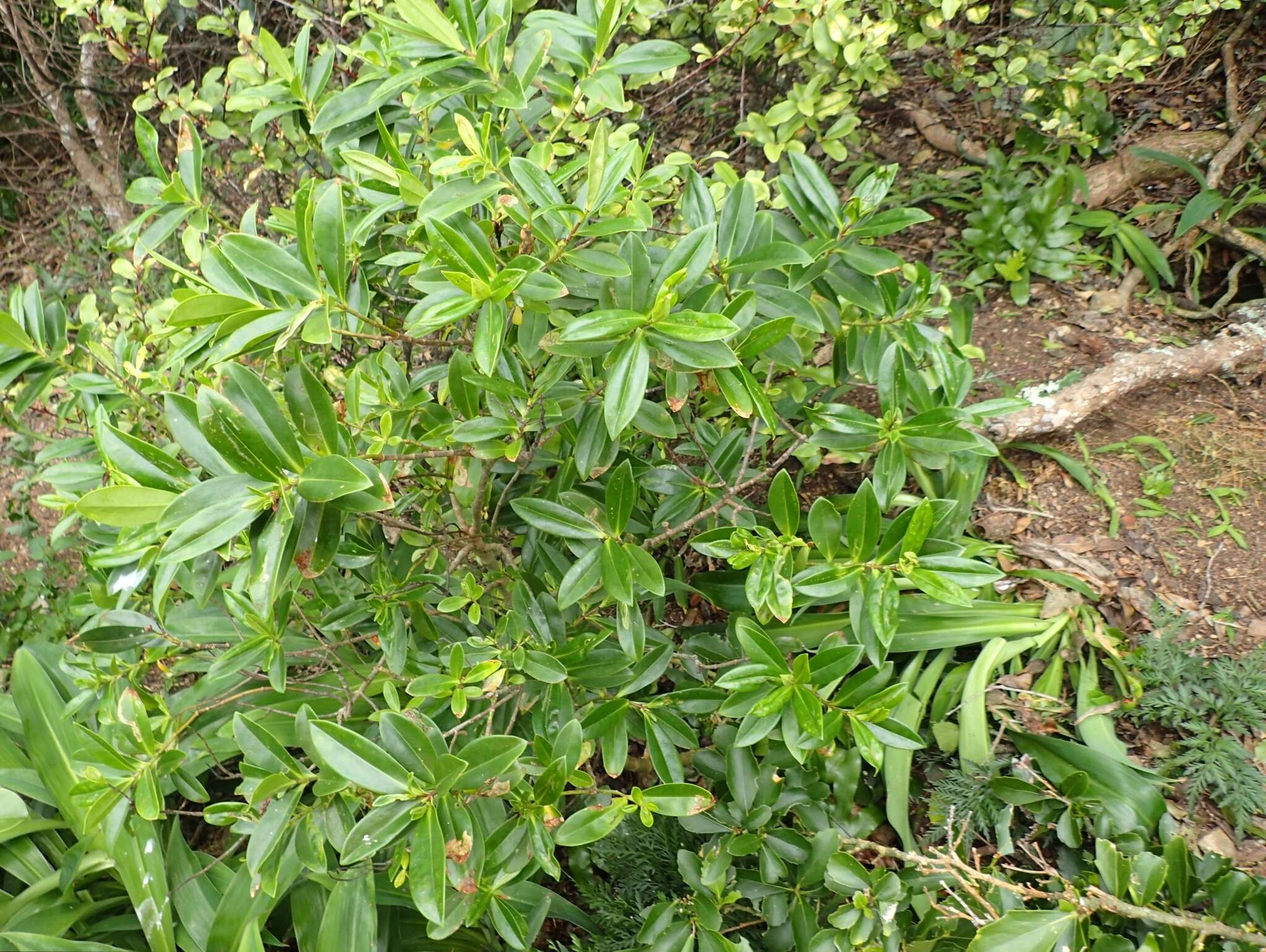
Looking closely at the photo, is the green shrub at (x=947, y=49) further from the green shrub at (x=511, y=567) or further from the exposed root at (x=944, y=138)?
the green shrub at (x=511, y=567)

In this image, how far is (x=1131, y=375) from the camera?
2.27m

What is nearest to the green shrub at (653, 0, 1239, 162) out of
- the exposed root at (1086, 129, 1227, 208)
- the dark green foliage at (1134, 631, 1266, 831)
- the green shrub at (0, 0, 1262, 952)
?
the exposed root at (1086, 129, 1227, 208)

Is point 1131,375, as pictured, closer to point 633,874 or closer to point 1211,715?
point 1211,715

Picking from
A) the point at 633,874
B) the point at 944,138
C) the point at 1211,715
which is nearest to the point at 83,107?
the point at 944,138

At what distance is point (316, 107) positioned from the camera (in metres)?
1.71

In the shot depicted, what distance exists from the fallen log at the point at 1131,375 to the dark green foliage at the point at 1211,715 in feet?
2.01

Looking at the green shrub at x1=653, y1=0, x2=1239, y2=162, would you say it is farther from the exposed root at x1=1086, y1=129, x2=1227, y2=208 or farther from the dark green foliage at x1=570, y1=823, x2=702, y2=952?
the dark green foliage at x1=570, y1=823, x2=702, y2=952

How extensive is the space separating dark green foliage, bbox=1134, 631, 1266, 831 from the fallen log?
24.1 inches

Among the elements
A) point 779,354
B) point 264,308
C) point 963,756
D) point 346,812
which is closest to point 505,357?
point 264,308

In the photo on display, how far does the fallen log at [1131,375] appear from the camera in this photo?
2225mm

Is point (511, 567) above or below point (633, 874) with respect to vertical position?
above

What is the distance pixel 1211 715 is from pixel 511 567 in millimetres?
1554

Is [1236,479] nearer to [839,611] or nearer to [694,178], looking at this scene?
[839,611]

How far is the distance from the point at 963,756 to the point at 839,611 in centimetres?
41
